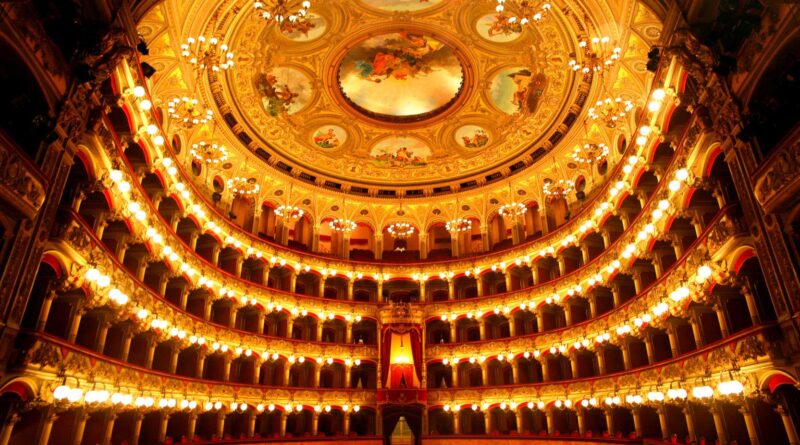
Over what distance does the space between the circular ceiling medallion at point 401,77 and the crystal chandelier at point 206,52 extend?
24.8 feet

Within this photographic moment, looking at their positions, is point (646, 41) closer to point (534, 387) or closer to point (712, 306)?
point (712, 306)

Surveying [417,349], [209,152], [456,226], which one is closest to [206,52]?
[209,152]

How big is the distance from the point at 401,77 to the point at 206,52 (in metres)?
15.3

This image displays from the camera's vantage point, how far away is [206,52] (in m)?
15.6

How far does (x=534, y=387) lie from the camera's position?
26.9 m

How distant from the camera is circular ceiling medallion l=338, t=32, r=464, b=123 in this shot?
27578mm

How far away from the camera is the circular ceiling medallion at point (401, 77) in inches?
1086

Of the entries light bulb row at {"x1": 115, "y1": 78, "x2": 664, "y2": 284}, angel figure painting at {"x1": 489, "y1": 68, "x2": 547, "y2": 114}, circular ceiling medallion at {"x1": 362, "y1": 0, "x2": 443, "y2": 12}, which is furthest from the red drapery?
circular ceiling medallion at {"x1": 362, "y1": 0, "x2": 443, "y2": 12}

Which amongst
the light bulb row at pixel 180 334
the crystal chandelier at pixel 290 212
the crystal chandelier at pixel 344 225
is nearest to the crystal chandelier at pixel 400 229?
the crystal chandelier at pixel 344 225

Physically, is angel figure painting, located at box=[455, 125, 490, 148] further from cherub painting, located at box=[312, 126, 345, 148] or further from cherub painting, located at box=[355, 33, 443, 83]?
cherub painting, located at box=[312, 126, 345, 148]

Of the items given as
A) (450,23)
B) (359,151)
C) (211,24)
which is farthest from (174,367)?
(450,23)

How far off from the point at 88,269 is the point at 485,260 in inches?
922

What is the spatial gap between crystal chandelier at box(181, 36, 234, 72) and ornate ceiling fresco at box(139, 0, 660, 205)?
70cm

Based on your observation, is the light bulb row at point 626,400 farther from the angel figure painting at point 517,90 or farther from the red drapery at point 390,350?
the angel figure painting at point 517,90
